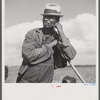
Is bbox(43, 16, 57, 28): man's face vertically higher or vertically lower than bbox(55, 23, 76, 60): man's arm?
higher

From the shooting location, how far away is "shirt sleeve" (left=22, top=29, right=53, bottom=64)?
151 inches

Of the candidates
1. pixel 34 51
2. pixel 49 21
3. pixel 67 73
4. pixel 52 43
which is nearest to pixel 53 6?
pixel 49 21

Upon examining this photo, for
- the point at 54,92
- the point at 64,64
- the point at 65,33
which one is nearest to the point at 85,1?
the point at 65,33

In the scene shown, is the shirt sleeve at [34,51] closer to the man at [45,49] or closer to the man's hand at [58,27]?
the man at [45,49]

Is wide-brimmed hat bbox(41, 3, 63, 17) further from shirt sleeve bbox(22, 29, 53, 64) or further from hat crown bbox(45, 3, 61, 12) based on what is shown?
shirt sleeve bbox(22, 29, 53, 64)

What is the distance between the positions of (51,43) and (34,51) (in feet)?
0.66

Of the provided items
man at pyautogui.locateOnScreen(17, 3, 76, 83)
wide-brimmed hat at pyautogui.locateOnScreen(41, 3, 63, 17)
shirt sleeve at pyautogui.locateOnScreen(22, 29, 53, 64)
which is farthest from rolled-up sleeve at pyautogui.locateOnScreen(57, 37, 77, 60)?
wide-brimmed hat at pyautogui.locateOnScreen(41, 3, 63, 17)

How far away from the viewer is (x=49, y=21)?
390 centimetres

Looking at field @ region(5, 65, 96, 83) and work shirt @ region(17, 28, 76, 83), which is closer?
work shirt @ region(17, 28, 76, 83)

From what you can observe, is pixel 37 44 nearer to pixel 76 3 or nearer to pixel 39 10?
pixel 39 10

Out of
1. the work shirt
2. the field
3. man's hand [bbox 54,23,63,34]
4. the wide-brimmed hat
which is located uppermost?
the wide-brimmed hat

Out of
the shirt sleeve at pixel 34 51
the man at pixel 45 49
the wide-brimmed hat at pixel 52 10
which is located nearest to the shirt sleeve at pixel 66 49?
the man at pixel 45 49

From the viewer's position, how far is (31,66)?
388 cm
